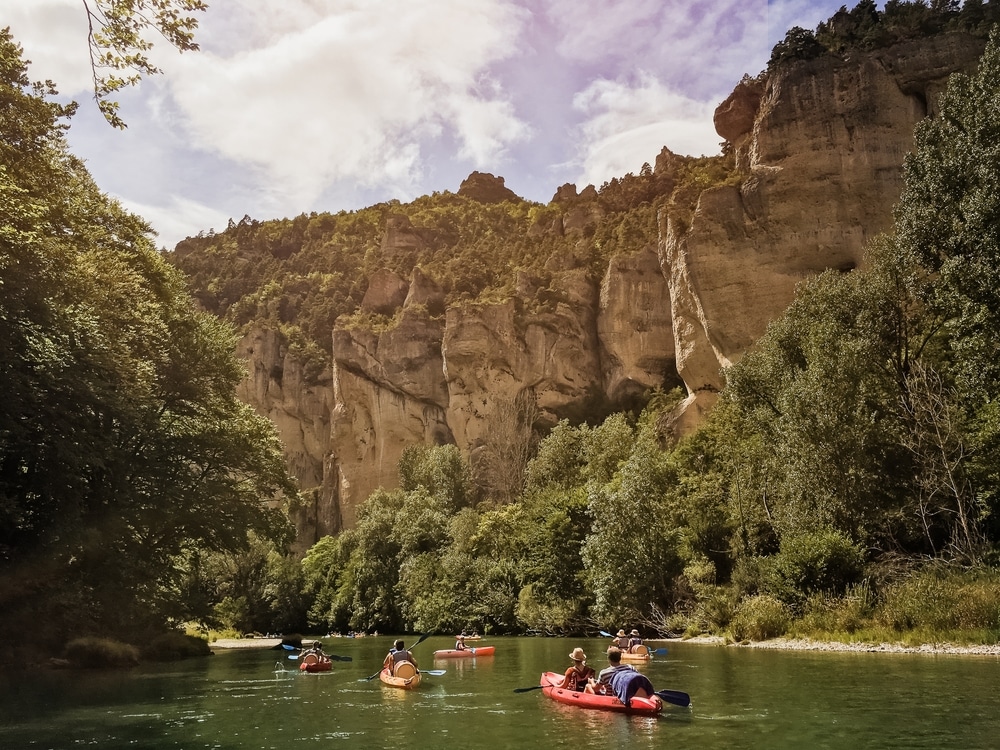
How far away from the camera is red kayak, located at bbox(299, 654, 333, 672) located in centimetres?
2025

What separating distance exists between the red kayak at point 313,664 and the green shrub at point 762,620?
11.8 m

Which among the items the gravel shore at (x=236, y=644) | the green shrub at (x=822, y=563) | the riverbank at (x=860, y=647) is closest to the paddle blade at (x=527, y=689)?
the riverbank at (x=860, y=647)

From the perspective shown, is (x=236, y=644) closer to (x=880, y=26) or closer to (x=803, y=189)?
(x=803, y=189)

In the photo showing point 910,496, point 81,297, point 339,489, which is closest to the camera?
point 81,297

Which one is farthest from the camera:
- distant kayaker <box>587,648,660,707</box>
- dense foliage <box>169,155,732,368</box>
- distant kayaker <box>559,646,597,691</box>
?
dense foliage <box>169,155,732,368</box>

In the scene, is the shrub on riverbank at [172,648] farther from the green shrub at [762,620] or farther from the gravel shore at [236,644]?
the green shrub at [762,620]

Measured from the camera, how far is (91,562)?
21.3 metres

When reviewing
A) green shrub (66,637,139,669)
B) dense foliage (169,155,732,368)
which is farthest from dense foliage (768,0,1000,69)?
green shrub (66,637,139,669)

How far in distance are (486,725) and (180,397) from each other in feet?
58.6

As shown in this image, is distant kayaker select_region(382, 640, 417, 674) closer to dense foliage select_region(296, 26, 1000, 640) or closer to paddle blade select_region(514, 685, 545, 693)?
paddle blade select_region(514, 685, 545, 693)

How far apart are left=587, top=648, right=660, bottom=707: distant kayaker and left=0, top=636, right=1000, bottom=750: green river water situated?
0.35 m

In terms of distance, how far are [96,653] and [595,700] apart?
615 inches

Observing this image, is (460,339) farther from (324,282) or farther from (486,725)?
(486,725)

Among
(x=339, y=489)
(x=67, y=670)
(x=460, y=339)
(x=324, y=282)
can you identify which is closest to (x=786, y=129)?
(x=460, y=339)
